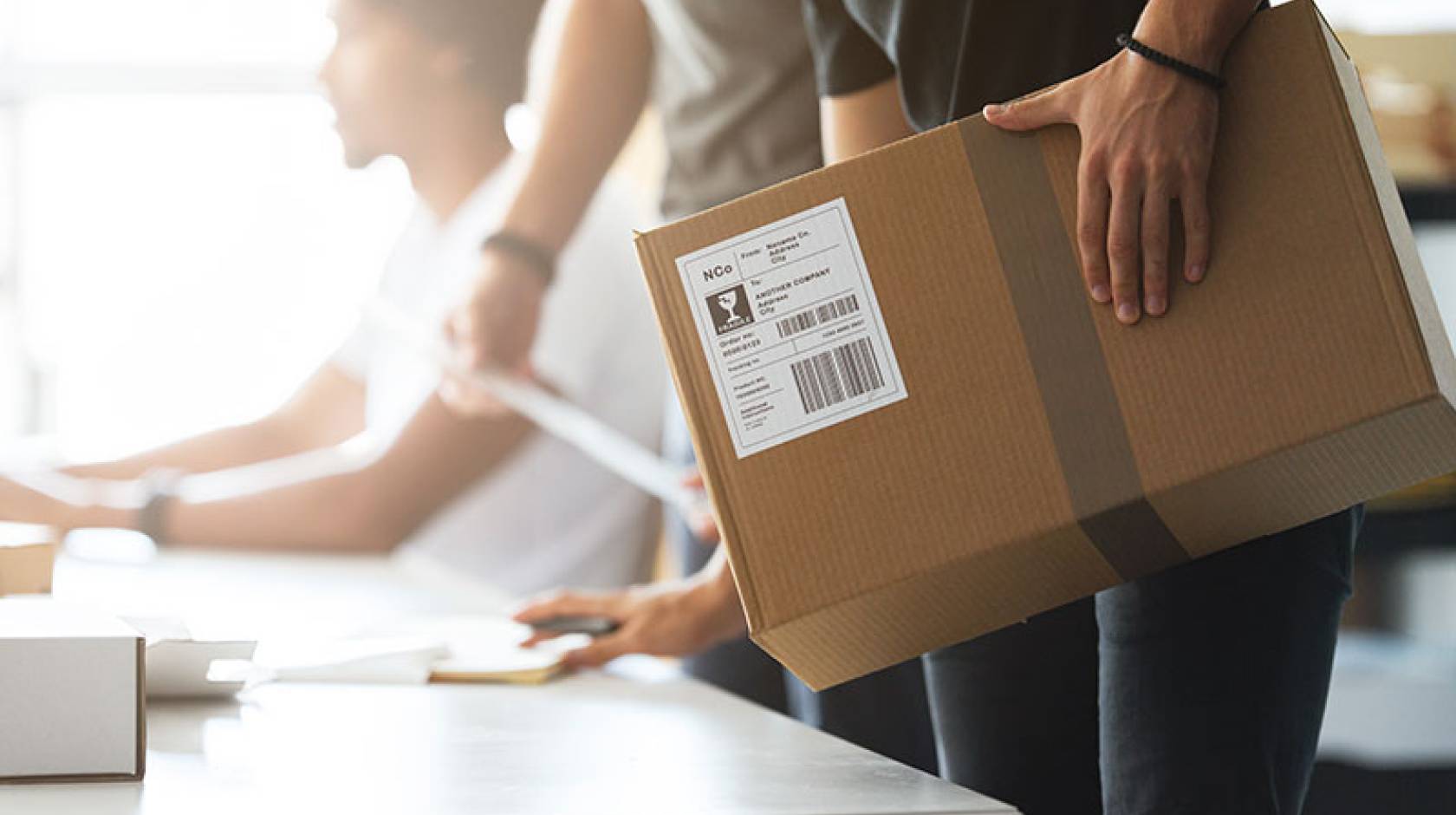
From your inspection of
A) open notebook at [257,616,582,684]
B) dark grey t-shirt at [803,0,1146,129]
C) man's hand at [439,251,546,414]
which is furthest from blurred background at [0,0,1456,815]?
dark grey t-shirt at [803,0,1146,129]

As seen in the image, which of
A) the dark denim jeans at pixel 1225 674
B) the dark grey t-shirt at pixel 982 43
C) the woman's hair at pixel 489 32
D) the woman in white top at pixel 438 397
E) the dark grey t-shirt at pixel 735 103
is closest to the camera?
the dark denim jeans at pixel 1225 674

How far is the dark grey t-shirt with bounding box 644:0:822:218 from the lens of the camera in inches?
62.8

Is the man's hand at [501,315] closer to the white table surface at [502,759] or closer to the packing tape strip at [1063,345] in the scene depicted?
the white table surface at [502,759]

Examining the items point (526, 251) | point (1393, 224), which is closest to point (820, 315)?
point (1393, 224)

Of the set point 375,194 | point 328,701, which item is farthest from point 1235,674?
point 375,194

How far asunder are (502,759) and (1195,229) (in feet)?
1.33

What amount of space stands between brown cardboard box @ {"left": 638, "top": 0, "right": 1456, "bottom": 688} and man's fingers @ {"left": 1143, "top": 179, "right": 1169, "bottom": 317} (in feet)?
0.04

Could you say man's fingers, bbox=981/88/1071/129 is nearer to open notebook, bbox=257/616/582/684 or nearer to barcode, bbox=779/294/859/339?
barcode, bbox=779/294/859/339

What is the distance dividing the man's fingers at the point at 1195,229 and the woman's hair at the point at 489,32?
2.15 meters

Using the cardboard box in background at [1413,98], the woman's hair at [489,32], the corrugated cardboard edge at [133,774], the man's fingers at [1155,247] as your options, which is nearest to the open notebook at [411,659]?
the corrugated cardboard edge at [133,774]

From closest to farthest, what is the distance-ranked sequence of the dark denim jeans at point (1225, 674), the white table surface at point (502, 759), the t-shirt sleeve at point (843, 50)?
the white table surface at point (502, 759), the dark denim jeans at point (1225, 674), the t-shirt sleeve at point (843, 50)

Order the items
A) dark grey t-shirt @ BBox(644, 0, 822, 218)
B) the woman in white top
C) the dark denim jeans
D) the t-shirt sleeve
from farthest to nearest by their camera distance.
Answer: the woman in white top < dark grey t-shirt @ BBox(644, 0, 822, 218) < the t-shirt sleeve < the dark denim jeans

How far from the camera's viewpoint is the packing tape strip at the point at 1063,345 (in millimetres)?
668

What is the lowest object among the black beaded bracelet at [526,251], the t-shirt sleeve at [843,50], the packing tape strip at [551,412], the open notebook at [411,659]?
the open notebook at [411,659]
